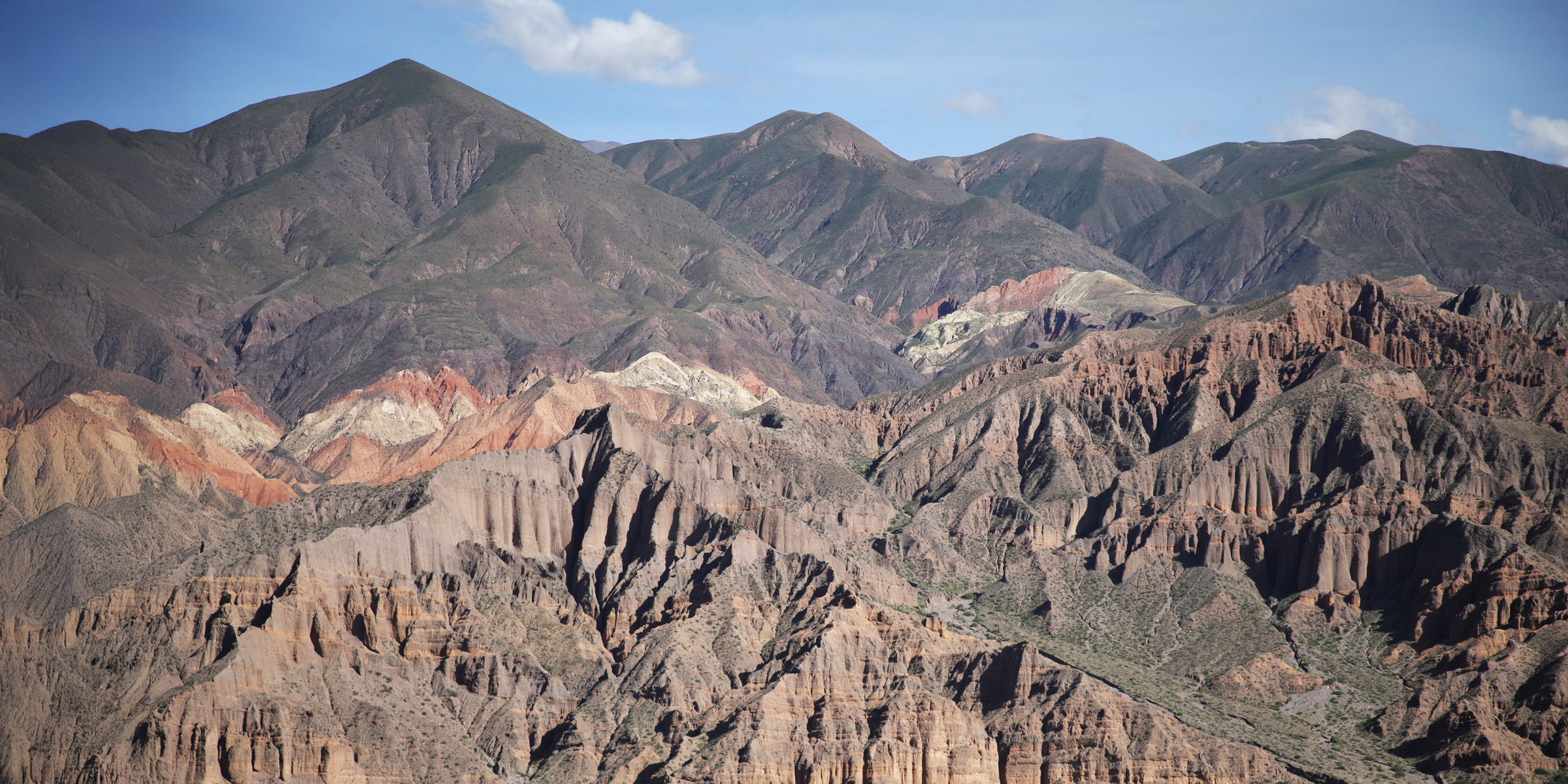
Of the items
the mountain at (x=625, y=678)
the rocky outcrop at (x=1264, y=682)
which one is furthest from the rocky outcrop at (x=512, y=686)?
the rocky outcrop at (x=1264, y=682)

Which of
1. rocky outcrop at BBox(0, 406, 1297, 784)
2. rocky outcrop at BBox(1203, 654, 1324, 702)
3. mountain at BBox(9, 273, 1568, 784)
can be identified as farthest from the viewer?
rocky outcrop at BBox(1203, 654, 1324, 702)

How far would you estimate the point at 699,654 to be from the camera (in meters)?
174

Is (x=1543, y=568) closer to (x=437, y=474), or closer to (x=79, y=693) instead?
(x=437, y=474)

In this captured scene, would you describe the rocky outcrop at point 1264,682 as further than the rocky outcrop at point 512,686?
Yes

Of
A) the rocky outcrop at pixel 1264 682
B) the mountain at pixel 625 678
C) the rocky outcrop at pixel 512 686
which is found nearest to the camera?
the rocky outcrop at pixel 512 686

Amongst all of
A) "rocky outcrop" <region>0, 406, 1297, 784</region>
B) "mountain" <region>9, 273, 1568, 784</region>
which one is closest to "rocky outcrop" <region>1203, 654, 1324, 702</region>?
"mountain" <region>9, 273, 1568, 784</region>

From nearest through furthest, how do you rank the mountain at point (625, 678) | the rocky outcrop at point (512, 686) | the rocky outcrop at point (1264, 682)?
the rocky outcrop at point (512, 686), the mountain at point (625, 678), the rocky outcrop at point (1264, 682)

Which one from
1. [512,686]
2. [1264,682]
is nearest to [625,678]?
[512,686]

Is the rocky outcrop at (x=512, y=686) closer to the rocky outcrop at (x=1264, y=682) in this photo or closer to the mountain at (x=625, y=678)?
the mountain at (x=625, y=678)

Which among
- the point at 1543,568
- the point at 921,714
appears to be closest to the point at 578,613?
the point at 921,714

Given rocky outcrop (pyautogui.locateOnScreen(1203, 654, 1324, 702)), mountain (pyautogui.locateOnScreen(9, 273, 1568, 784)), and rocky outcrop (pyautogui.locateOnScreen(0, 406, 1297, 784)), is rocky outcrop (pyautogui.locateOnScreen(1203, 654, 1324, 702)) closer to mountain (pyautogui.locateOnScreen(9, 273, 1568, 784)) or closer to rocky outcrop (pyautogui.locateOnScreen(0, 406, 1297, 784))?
mountain (pyautogui.locateOnScreen(9, 273, 1568, 784))

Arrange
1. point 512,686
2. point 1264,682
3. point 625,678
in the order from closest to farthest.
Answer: point 512,686 < point 625,678 < point 1264,682

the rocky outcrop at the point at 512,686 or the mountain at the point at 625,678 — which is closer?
the rocky outcrop at the point at 512,686

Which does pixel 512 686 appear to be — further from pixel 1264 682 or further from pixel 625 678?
pixel 1264 682
